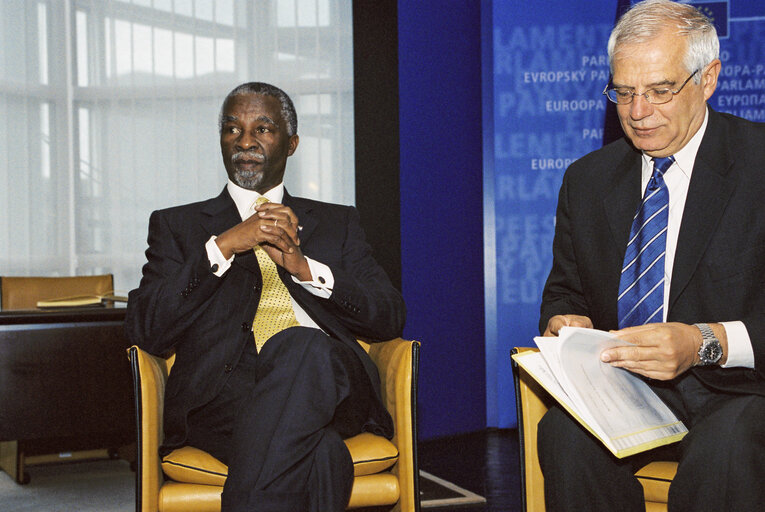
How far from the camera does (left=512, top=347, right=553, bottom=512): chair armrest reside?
1.93 m

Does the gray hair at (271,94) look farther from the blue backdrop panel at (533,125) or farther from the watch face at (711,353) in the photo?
the blue backdrop panel at (533,125)

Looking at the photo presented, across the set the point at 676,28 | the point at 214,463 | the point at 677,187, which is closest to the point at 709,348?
the point at 677,187

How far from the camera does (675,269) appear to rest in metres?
1.72

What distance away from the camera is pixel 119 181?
16.6 feet

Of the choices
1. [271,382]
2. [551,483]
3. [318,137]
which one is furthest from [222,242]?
[318,137]

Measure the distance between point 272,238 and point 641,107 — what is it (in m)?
0.96

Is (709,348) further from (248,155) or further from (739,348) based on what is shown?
(248,155)

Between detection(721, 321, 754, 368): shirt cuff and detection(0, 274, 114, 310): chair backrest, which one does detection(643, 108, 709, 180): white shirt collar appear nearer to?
detection(721, 321, 754, 368): shirt cuff

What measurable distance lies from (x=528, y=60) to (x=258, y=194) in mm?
2198

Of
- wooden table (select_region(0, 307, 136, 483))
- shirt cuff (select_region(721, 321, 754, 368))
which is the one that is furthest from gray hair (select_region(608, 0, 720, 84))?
wooden table (select_region(0, 307, 136, 483))

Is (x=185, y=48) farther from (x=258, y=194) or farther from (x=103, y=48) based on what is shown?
(x=258, y=194)

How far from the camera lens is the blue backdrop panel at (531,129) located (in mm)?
4051

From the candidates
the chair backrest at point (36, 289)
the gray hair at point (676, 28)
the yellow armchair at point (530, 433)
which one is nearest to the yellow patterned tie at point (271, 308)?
the yellow armchair at point (530, 433)

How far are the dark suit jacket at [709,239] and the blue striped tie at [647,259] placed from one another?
0.09ft
